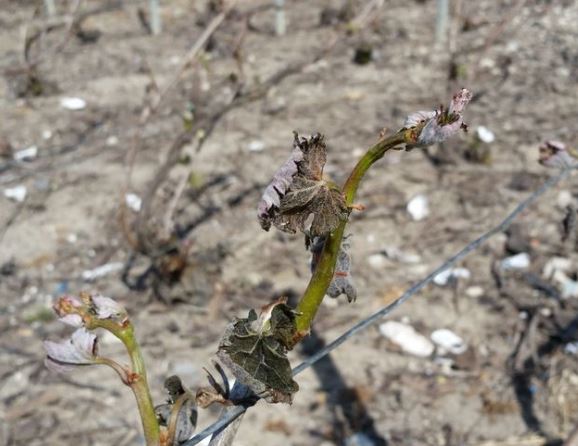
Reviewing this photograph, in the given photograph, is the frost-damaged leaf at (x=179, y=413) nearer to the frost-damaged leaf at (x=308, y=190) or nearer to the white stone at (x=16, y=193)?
the frost-damaged leaf at (x=308, y=190)

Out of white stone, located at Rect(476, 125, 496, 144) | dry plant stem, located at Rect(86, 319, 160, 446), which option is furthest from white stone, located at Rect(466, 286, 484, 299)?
dry plant stem, located at Rect(86, 319, 160, 446)

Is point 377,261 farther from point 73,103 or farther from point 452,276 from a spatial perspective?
point 73,103

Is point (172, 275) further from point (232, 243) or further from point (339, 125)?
point (339, 125)

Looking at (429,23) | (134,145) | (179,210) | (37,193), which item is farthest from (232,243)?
(429,23)

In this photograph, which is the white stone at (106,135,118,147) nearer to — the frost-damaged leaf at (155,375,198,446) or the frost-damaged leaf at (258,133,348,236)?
the frost-damaged leaf at (155,375,198,446)

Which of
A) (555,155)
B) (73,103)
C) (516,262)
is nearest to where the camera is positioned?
(555,155)

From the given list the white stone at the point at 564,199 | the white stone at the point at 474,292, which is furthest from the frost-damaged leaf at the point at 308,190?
the white stone at the point at 564,199

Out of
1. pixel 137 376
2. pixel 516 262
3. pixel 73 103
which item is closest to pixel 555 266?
pixel 516 262
